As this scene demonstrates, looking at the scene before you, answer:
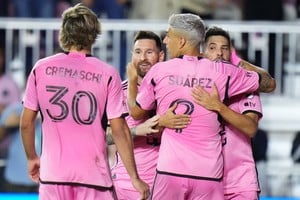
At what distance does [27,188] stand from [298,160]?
2935mm

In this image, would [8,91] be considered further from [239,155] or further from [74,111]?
[74,111]

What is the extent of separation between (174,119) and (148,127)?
36 centimetres

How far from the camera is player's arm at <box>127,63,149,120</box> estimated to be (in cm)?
825

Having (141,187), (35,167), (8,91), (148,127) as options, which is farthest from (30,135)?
(8,91)

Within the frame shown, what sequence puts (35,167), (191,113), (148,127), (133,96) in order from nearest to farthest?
(35,167) < (191,113) < (148,127) < (133,96)

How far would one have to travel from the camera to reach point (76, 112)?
758 centimetres

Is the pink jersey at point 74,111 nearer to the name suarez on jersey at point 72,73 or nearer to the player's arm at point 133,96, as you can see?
the name suarez on jersey at point 72,73

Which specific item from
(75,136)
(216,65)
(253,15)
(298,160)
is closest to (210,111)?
(216,65)

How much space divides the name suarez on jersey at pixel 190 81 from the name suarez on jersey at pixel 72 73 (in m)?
0.55

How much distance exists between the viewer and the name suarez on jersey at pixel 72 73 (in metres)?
7.60

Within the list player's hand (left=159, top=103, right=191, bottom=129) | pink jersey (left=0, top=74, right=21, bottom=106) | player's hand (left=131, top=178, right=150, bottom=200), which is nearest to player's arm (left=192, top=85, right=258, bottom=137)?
player's hand (left=159, top=103, right=191, bottom=129)

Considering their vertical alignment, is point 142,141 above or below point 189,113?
below

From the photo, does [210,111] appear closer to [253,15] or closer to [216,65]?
[216,65]

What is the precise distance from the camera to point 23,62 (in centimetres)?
1406
